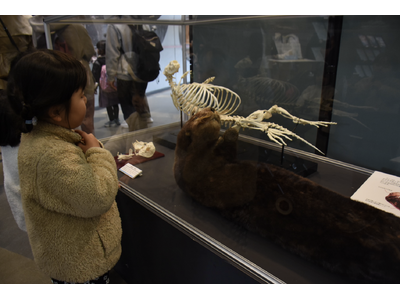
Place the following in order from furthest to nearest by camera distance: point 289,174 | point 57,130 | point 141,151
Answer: point 141,151, point 289,174, point 57,130

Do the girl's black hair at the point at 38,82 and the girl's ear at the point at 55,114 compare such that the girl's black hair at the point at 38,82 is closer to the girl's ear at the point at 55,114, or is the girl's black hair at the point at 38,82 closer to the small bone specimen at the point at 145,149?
the girl's ear at the point at 55,114

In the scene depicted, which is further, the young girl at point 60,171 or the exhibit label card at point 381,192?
the exhibit label card at point 381,192

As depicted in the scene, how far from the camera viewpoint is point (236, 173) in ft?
5.74

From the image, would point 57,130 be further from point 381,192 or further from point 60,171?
point 381,192

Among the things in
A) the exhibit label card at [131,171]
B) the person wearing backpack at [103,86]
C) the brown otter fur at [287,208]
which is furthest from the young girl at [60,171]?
the person wearing backpack at [103,86]

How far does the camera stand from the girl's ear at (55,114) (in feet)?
3.70

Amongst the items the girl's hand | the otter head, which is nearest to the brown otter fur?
the otter head

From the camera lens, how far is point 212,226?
1.66m

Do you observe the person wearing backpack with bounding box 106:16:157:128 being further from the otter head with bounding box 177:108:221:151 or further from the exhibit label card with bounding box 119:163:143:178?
the otter head with bounding box 177:108:221:151

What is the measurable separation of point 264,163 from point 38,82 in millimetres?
1337

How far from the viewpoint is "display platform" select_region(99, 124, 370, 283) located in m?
1.31

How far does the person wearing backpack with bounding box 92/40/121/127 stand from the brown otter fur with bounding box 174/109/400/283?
1216mm

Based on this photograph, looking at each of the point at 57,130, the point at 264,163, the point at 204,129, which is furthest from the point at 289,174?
the point at 57,130

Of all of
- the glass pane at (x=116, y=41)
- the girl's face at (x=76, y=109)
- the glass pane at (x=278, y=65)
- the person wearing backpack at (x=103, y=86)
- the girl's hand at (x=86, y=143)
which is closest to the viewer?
the girl's face at (x=76, y=109)
